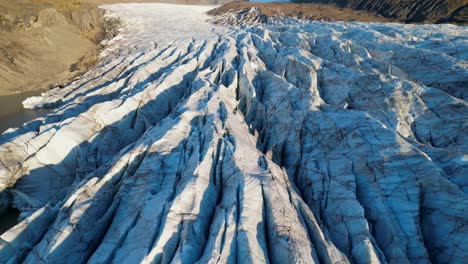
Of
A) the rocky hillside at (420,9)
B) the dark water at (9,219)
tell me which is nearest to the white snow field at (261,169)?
the dark water at (9,219)

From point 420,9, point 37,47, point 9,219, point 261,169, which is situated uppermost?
point 420,9

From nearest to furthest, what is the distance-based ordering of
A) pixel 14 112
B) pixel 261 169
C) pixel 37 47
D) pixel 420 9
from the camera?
pixel 261 169 < pixel 14 112 < pixel 37 47 < pixel 420 9

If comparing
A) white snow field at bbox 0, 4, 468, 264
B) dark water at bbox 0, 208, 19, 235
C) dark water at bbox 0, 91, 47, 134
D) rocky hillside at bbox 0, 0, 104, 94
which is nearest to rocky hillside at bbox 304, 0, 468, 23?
white snow field at bbox 0, 4, 468, 264

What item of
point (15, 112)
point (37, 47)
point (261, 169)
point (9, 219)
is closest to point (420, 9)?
point (261, 169)

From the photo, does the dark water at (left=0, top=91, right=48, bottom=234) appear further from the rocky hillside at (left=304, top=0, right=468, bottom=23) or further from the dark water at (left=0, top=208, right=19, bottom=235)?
the rocky hillside at (left=304, top=0, right=468, bottom=23)

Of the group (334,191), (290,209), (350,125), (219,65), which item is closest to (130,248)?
(290,209)

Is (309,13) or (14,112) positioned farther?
(309,13)

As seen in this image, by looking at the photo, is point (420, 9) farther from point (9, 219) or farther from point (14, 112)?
point (9, 219)
